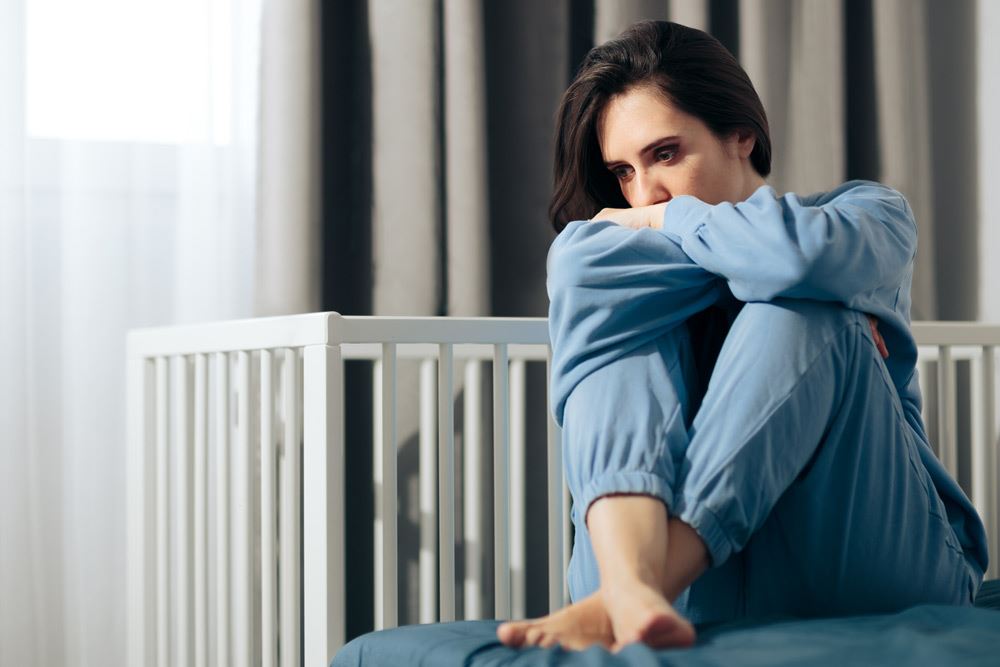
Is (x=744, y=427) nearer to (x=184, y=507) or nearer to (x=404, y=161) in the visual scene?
(x=184, y=507)

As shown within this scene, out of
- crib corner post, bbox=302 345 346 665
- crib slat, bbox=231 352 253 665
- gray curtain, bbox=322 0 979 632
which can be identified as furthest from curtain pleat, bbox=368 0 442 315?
crib corner post, bbox=302 345 346 665

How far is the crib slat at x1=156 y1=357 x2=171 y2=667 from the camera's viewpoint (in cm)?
136

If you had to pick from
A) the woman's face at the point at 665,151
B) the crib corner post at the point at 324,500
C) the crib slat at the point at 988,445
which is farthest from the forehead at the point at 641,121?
the crib slat at the point at 988,445

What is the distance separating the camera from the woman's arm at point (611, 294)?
877 millimetres

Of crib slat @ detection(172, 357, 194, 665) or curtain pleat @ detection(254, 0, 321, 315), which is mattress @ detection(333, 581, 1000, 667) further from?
curtain pleat @ detection(254, 0, 321, 315)

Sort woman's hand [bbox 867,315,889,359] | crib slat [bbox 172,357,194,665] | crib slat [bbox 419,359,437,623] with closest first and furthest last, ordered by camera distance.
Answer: woman's hand [bbox 867,315,889,359] → crib slat [bbox 172,357,194,665] → crib slat [bbox 419,359,437,623]

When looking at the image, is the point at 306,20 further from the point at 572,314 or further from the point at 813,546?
the point at 813,546

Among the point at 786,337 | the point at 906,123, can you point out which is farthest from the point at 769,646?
the point at 906,123

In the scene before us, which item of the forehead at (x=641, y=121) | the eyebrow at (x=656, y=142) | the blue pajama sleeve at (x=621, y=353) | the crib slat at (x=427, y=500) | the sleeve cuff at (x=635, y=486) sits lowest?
the crib slat at (x=427, y=500)

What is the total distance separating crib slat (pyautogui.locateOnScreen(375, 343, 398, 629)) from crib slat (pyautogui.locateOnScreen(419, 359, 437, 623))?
326 millimetres

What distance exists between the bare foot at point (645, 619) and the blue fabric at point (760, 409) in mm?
85

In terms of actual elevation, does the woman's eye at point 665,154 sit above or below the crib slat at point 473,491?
above

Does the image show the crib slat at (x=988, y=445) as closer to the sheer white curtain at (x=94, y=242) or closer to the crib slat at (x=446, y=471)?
the crib slat at (x=446, y=471)

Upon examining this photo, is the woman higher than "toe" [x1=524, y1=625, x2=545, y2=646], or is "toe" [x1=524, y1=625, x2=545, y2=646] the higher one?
the woman
